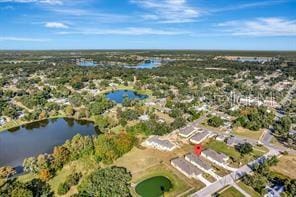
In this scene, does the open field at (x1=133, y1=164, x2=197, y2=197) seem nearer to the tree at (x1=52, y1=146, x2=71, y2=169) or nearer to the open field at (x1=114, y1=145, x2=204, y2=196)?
the open field at (x1=114, y1=145, x2=204, y2=196)

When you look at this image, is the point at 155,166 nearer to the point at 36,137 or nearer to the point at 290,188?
the point at 290,188

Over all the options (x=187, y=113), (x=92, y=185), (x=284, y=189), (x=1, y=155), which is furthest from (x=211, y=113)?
(x=1, y=155)

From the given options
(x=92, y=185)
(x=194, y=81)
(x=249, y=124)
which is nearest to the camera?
(x=92, y=185)

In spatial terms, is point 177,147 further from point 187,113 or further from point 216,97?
point 216,97

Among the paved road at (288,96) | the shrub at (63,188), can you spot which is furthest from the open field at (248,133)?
the shrub at (63,188)

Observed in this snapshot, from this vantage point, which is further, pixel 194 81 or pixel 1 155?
pixel 194 81

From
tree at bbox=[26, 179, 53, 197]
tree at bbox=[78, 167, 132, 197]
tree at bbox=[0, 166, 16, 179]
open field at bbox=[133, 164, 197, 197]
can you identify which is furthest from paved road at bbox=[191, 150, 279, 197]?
tree at bbox=[0, 166, 16, 179]

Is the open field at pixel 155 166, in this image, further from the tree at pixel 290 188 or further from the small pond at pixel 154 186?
the tree at pixel 290 188

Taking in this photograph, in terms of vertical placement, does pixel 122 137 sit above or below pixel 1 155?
above
